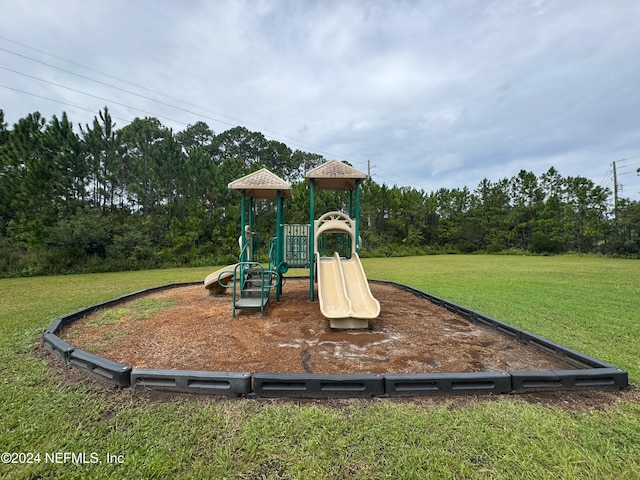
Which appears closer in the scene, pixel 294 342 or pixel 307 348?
pixel 307 348

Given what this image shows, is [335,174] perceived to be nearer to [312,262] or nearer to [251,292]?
[312,262]

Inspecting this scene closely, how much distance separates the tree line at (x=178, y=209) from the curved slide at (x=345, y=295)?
11.4 ft

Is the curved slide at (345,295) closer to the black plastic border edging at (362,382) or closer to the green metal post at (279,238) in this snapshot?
the green metal post at (279,238)

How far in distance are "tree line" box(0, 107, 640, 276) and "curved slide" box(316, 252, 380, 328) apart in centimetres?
348

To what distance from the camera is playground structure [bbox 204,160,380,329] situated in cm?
425

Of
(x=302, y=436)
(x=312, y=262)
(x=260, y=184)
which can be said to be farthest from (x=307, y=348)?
(x=260, y=184)

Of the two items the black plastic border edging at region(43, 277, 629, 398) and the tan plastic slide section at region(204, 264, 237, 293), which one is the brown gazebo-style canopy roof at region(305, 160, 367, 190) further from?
the black plastic border edging at region(43, 277, 629, 398)

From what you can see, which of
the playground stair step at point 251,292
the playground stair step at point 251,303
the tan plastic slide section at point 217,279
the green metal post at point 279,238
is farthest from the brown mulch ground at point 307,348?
the tan plastic slide section at point 217,279

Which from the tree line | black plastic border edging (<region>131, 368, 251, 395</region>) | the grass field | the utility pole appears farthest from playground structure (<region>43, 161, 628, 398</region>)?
the utility pole

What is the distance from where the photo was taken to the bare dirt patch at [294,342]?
8.95ft

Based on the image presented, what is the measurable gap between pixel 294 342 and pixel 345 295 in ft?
4.21

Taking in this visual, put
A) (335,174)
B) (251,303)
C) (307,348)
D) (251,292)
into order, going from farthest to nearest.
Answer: (335,174)
(251,292)
(251,303)
(307,348)

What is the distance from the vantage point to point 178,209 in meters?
16.9

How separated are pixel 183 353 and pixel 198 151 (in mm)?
16493
